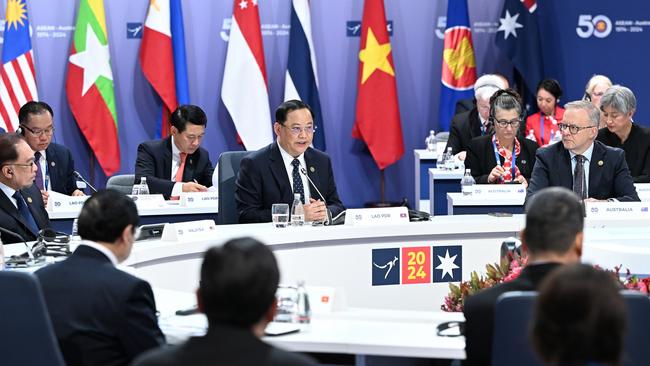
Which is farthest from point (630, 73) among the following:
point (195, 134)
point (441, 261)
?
point (441, 261)

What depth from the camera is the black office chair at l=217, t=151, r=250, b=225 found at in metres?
5.82

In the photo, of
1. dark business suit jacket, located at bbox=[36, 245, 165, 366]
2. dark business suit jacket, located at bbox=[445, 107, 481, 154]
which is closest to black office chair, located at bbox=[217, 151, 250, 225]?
dark business suit jacket, located at bbox=[36, 245, 165, 366]

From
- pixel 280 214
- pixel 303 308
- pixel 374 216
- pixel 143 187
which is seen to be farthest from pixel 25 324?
pixel 143 187

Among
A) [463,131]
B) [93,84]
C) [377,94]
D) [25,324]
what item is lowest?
[25,324]

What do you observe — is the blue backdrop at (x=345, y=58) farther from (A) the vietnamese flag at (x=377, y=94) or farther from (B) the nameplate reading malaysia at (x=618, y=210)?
(B) the nameplate reading malaysia at (x=618, y=210)

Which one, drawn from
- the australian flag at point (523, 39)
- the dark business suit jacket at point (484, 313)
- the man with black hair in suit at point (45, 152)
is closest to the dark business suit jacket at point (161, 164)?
the man with black hair in suit at point (45, 152)

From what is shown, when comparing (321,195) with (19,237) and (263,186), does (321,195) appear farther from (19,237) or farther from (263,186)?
(19,237)

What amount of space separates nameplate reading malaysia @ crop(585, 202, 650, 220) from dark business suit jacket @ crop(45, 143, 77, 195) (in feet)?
12.0

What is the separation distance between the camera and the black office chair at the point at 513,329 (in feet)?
8.16

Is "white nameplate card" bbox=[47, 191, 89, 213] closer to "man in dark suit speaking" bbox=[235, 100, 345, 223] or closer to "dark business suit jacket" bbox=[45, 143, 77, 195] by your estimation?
"dark business suit jacket" bbox=[45, 143, 77, 195]

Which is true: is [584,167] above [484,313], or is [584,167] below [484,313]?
above

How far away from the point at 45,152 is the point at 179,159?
2.97 ft

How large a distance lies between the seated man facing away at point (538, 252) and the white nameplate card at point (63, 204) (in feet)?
13.8

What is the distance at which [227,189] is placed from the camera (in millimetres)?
5820
